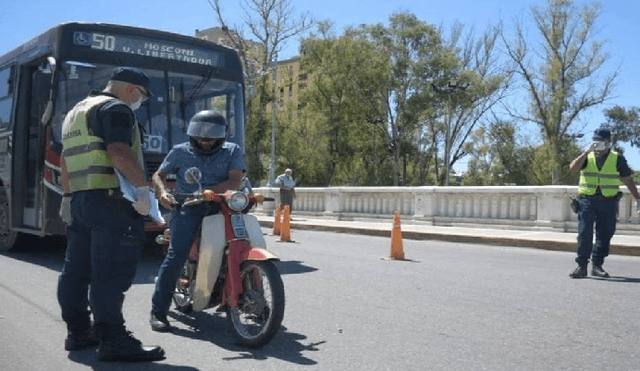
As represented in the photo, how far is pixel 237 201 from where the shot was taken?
481 centimetres

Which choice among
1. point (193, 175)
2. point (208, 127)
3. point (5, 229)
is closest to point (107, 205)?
point (193, 175)

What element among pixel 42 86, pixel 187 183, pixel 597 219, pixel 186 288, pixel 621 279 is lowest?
pixel 621 279

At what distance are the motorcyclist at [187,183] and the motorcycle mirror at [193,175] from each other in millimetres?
298

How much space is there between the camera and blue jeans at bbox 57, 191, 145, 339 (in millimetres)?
4172

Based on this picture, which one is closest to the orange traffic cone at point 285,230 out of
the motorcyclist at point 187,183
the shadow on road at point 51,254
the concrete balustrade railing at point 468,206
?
the shadow on road at point 51,254

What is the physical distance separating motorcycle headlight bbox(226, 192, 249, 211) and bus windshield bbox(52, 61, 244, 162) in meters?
4.43

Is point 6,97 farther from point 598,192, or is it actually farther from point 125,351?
point 598,192

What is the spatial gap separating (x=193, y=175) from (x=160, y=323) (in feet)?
3.90

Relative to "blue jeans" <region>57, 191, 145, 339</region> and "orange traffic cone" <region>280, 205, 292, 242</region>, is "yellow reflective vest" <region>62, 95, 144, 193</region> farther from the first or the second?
"orange traffic cone" <region>280, 205, 292, 242</region>

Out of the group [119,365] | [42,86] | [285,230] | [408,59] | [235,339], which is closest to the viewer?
[119,365]

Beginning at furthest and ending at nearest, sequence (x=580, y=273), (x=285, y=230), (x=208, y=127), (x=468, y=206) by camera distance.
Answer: (x=468, y=206)
(x=285, y=230)
(x=580, y=273)
(x=208, y=127)

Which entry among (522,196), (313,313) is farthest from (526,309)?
(522,196)

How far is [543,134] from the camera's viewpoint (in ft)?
160

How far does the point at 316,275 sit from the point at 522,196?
9219 mm
